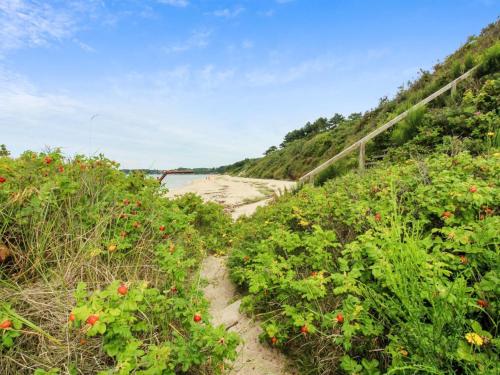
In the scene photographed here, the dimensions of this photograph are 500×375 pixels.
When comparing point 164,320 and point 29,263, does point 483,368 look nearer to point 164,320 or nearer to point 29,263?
point 164,320

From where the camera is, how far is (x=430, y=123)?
6387 millimetres

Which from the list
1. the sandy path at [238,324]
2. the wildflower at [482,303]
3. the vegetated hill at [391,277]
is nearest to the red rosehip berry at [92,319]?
the sandy path at [238,324]

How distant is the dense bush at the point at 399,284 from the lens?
1.65 m

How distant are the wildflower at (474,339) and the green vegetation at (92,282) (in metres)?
1.25

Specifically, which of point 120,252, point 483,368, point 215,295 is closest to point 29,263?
point 120,252

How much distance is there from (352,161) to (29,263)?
696cm

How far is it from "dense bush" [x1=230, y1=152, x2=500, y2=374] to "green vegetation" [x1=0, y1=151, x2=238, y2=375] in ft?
2.45

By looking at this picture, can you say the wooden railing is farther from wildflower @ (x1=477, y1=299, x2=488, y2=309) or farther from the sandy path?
wildflower @ (x1=477, y1=299, x2=488, y2=309)

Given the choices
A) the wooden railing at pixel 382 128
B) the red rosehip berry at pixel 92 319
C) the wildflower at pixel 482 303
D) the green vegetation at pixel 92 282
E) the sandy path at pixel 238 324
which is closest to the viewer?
the red rosehip berry at pixel 92 319

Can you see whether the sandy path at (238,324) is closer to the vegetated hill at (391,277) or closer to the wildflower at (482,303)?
the vegetated hill at (391,277)

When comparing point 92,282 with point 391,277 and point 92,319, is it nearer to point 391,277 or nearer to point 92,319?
point 92,319

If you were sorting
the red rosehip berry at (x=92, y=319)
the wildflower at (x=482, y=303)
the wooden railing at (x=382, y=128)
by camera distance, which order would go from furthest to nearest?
the wooden railing at (x=382, y=128)
the wildflower at (x=482, y=303)
the red rosehip berry at (x=92, y=319)

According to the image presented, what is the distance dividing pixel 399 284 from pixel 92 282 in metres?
2.24

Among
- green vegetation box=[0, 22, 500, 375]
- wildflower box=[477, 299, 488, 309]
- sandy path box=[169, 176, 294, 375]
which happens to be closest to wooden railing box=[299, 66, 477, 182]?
green vegetation box=[0, 22, 500, 375]
